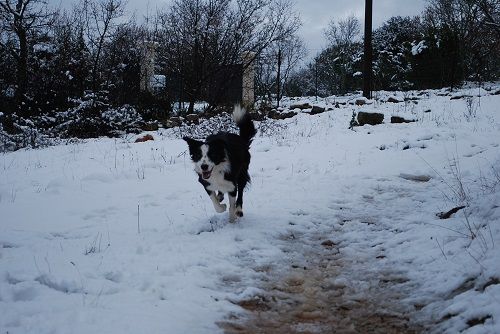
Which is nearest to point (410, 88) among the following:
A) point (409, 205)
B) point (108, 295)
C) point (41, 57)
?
point (41, 57)

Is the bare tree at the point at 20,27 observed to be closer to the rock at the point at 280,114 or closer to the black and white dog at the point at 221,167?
the rock at the point at 280,114

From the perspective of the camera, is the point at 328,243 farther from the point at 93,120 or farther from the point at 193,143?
→ the point at 93,120

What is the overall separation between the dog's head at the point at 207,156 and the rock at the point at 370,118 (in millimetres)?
8233

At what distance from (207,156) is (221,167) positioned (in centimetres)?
26

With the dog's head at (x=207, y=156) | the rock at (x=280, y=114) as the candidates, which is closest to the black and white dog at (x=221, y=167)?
the dog's head at (x=207, y=156)

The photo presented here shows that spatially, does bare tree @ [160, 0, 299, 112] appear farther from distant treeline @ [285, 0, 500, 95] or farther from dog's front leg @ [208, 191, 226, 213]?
dog's front leg @ [208, 191, 226, 213]

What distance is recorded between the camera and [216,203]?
5.32 metres

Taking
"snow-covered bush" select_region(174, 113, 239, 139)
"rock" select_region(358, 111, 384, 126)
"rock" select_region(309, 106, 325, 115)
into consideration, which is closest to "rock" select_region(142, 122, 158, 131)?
"snow-covered bush" select_region(174, 113, 239, 139)

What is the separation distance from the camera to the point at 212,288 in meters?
3.50

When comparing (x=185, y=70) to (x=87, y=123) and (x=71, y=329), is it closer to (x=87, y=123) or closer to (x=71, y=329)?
(x=87, y=123)

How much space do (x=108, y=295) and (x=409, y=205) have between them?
13.4 ft

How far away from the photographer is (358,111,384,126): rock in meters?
12.2

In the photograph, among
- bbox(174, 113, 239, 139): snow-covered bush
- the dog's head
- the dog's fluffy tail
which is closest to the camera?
the dog's head

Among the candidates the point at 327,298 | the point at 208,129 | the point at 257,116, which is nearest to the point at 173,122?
the point at 257,116
